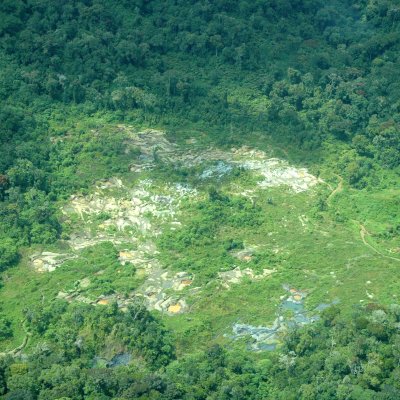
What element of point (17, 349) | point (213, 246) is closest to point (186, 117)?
point (213, 246)

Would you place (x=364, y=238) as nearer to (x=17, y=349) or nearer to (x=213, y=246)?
(x=213, y=246)

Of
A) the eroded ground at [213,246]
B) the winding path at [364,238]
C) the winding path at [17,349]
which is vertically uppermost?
the winding path at [364,238]

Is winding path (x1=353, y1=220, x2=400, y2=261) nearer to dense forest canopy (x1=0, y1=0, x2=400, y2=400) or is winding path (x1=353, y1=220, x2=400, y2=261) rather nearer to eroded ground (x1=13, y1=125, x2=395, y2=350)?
eroded ground (x1=13, y1=125, x2=395, y2=350)

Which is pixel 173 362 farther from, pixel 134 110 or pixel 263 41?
pixel 263 41

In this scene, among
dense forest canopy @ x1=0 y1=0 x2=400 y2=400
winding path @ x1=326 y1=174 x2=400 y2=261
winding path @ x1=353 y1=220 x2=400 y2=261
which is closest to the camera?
dense forest canopy @ x1=0 y1=0 x2=400 y2=400

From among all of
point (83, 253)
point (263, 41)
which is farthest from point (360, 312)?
point (263, 41)

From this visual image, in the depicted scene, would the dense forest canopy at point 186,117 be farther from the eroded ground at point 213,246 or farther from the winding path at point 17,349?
the eroded ground at point 213,246

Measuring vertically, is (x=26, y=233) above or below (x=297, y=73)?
below

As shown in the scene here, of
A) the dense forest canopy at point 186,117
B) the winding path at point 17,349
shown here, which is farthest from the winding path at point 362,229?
the winding path at point 17,349

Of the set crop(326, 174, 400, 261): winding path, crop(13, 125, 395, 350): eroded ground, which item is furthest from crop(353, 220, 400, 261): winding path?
crop(13, 125, 395, 350): eroded ground
